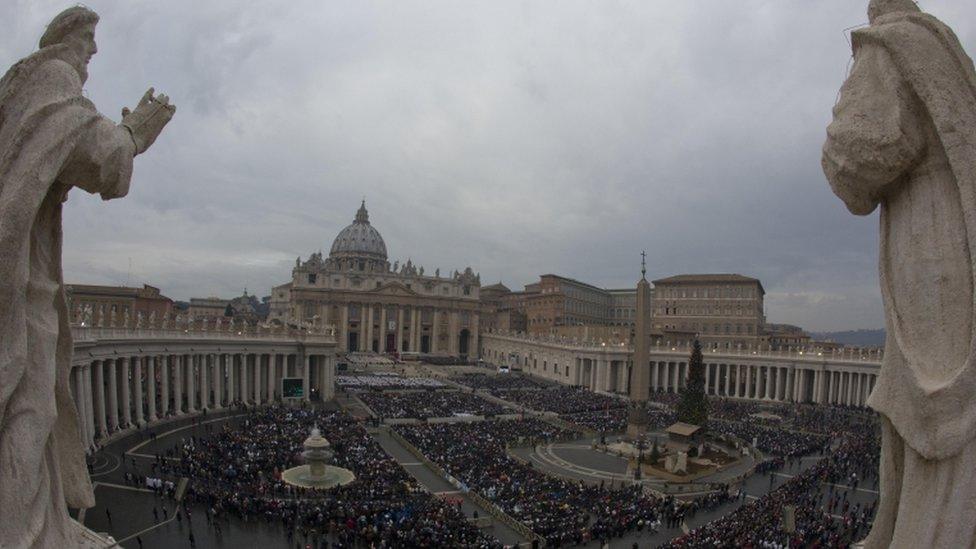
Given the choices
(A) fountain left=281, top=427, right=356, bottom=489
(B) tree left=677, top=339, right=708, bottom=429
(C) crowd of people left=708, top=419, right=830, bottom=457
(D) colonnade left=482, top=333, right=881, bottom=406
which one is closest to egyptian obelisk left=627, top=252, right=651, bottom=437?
(B) tree left=677, top=339, right=708, bottom=429

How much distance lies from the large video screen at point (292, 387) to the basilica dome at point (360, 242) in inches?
3480

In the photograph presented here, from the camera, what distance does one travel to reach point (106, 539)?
5.99m

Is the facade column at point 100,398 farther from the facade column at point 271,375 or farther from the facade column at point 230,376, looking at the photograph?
the facade column at point 271,375

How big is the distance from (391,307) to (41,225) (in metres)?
103

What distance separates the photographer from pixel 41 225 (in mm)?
5191

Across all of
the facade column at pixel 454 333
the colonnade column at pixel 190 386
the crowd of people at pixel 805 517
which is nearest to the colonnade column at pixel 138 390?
the colonnade column at pixel 190 386

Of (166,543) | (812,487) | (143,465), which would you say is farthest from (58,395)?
(812,487)

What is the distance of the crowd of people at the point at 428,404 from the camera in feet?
141

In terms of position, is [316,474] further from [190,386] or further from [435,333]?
[435,333]

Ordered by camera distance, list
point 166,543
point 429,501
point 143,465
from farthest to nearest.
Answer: point 143,465 → point 429,501 → point 166,543

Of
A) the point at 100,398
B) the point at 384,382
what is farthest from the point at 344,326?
the point at 100,398

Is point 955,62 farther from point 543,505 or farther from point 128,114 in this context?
point 543,505

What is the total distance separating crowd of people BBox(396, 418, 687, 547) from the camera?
68.1ft

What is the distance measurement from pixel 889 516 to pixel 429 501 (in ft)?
63.1
